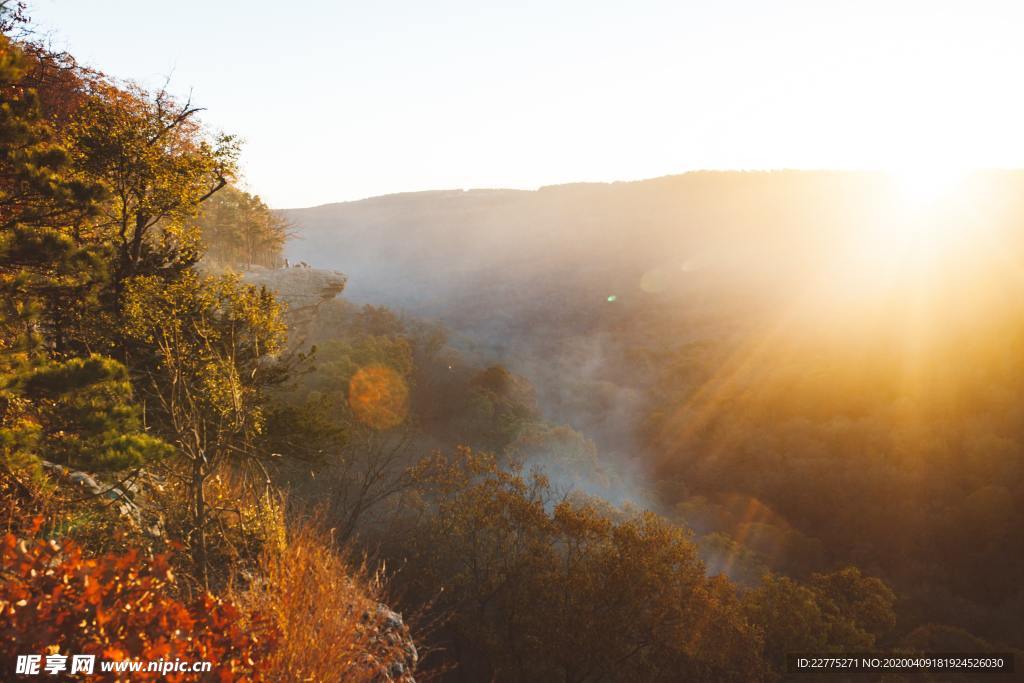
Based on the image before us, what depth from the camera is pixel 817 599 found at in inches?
667

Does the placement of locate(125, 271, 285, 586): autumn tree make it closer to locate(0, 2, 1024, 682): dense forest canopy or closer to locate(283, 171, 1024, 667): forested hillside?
locate(0, 2, 1024, 682): dense forest canopy

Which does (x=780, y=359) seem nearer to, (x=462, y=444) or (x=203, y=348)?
(x=462, y=444)

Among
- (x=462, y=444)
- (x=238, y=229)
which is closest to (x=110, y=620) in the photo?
(x=238, y=229)

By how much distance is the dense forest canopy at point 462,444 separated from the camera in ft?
26.5

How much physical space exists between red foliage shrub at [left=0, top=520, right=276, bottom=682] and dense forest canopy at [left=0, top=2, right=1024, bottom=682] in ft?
0.12

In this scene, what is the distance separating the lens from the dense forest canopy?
8086 millimetres

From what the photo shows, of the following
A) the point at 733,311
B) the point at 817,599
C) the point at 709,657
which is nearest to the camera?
the point at 709,657

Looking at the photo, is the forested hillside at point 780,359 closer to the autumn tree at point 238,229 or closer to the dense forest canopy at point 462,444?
the dense forest canopy at point 462,444

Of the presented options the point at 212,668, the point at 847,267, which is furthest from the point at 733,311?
the point at 212,668

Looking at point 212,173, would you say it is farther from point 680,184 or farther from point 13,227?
point 680,184

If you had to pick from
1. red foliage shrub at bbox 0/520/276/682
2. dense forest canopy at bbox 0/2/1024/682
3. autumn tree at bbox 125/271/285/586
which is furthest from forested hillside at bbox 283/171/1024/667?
red foliage shrub at bbox 0/520/276/682

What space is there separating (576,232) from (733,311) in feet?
134

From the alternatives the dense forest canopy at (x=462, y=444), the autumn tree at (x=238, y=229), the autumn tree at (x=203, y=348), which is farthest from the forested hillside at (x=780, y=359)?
the autumn tree at (x=203, y=348)

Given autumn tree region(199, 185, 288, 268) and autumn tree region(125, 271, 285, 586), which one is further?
autumn tree region(199, 185, 288, 268)
